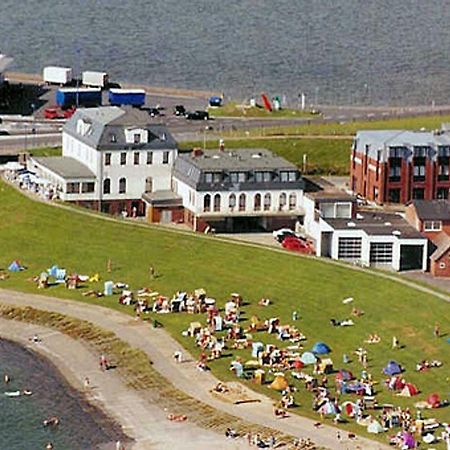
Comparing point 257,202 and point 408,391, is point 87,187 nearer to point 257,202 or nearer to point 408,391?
point 257,202

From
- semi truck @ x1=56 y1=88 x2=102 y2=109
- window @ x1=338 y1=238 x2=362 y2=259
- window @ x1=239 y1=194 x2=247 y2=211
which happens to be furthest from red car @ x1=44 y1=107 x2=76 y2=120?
window @ x1=338 y1=238 x2=362 y2=259

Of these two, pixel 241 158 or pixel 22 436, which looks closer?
pixel 22 436

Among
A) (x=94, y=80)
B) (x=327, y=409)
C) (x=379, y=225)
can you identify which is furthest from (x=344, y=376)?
(x=94, y=80)

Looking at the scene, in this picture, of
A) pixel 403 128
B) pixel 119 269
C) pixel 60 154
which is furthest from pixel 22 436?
pixel 403 128

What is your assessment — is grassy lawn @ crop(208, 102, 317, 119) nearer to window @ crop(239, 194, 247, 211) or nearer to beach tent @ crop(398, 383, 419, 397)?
window @ crop(239, 194, 247, 211)

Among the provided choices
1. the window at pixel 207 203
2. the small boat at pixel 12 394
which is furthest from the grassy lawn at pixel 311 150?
the small boat at pixel 12 394

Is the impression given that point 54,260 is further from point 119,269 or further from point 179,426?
point 179,426
